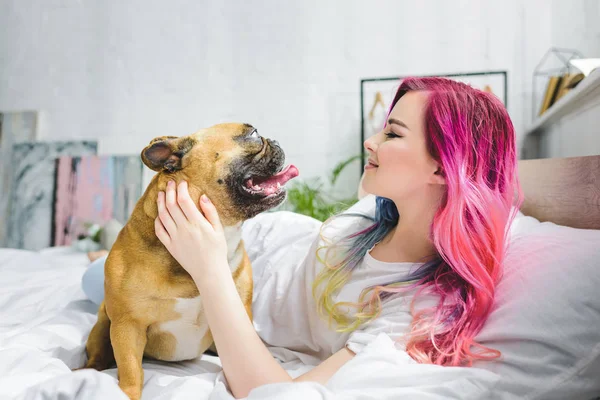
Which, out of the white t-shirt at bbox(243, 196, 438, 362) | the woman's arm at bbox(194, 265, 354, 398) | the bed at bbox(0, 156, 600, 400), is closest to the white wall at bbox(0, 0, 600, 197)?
the white t-shirt at bbox(243, 196, 438, 362)

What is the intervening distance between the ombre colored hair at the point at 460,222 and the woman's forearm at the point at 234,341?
0.21m

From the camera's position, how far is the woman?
0.81 metres

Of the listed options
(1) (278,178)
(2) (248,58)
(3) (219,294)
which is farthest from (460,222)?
(2) (248,58)

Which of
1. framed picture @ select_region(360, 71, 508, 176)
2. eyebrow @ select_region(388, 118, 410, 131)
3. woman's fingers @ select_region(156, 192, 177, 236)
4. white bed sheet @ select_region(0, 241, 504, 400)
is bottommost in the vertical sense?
white bed sheet @ select_region(0, 241, 504, 400)

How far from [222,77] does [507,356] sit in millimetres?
2830

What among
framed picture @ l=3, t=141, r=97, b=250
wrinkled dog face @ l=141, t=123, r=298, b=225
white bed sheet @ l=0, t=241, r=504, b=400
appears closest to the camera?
white bed sheet @ l=0, t=241, r=504, b=400

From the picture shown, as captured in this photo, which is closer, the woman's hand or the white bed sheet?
the white bed sheet

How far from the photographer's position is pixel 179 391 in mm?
807

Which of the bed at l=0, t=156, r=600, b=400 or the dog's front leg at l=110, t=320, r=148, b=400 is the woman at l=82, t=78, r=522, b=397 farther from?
the dog's front leg at l=110, t=320, r=148, b=400

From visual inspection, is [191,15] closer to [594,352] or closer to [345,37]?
[345,37]

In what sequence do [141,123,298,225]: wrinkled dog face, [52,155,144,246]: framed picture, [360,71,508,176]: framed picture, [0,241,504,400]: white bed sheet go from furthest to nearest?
[52,155,144,246]: framed picture, [360,71,508,176]: framed picture, [141,123,298,225]: wrinkled dog face, [0,241,504,400]: white bed sheet

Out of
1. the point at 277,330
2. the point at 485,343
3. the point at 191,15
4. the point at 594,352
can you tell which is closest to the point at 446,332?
the point at 485,343

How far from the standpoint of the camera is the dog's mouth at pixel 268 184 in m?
0.91

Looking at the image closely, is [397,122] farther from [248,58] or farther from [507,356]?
[248,58]
